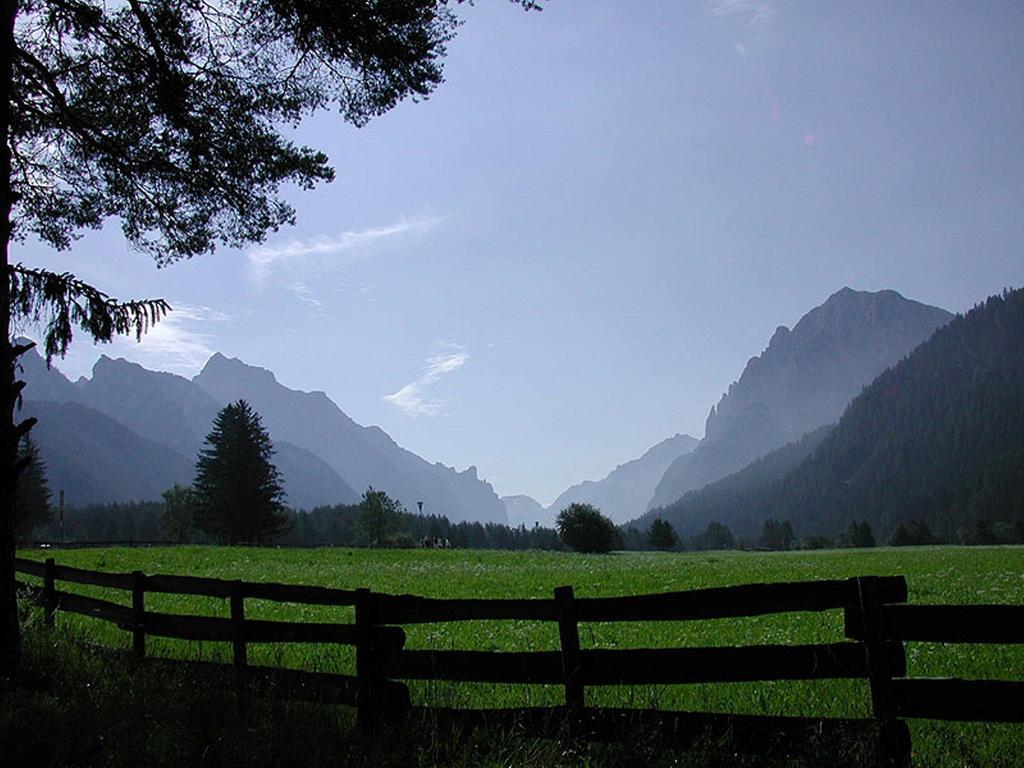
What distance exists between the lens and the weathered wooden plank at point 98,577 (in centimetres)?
1214

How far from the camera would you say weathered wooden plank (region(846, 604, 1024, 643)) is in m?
5.72

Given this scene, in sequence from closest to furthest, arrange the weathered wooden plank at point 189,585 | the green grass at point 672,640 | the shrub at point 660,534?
the green grass at point 672,640
the weathered wooden plank at point 189,585
the shrub at point 660,534

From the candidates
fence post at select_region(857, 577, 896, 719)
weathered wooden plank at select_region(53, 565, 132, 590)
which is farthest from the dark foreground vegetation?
weathered wooden plank at select_region(53, 565, 132, 590)

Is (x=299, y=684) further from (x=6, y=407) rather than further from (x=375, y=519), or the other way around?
(x=375, y=519)

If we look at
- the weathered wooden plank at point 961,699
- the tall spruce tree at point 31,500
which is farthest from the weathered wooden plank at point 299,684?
the tall spruce tree at point 31,500

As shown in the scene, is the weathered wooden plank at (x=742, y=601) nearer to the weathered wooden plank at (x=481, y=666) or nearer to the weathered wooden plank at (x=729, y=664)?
the weathered wooden plank at (x=729, y=664)

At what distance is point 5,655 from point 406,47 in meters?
9.88

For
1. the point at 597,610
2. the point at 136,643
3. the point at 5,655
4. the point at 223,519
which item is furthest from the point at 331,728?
the point at 223,519

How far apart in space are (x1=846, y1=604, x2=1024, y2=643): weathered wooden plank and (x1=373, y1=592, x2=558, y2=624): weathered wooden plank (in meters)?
3.07

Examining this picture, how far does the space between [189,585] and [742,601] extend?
8121mm

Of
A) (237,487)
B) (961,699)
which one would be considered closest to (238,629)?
(961,699)

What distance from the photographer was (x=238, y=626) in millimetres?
9852

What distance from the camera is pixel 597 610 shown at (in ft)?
23.5

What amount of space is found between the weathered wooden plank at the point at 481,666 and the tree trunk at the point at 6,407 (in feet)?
16.8
